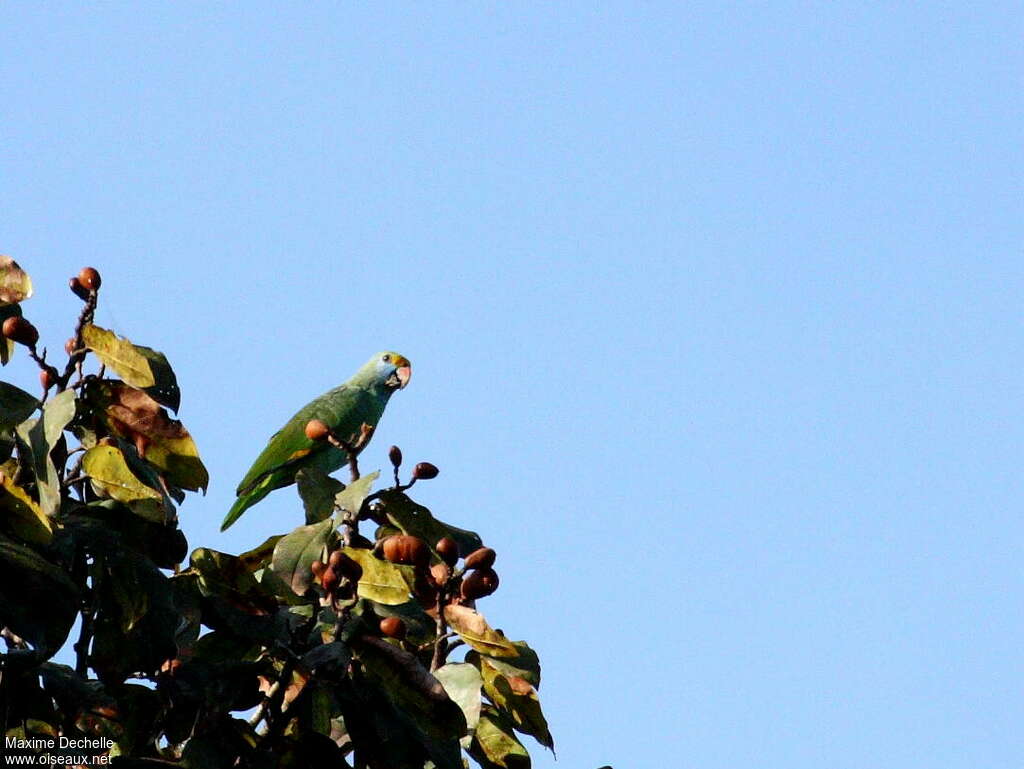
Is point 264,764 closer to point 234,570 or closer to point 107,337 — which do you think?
point 234,570

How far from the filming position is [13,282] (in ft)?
7.97

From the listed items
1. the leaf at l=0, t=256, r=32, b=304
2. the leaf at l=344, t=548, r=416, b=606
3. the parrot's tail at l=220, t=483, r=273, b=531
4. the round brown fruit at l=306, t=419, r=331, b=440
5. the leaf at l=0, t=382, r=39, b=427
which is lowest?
the leaf at l=344, t=548, r=416, b=606

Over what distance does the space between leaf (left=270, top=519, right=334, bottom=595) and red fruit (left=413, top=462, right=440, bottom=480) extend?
28 cm

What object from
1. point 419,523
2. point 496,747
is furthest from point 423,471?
point 496,747

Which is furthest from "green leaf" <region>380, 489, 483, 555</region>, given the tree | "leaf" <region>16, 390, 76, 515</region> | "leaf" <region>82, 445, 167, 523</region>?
"leaf" <region>16, 390, 76, 515</region>

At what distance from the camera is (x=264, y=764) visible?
212 centimetres

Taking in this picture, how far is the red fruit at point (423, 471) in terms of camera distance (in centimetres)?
258

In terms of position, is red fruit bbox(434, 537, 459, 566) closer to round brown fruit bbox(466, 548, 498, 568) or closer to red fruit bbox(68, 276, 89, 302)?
round brown fruit bbox(466, 548, 498, 568)

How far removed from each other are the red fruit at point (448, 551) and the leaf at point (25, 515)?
2.20 feet

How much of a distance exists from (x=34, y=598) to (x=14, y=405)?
38 centimetres

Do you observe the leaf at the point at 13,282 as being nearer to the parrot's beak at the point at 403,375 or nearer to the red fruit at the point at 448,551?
the red fruit at the point at 448,551

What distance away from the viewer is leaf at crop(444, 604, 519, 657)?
89.4 inches

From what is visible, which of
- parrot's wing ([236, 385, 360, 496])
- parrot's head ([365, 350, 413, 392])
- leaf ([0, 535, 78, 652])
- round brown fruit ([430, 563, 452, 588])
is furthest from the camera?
parrot's head ([365, 350, 413, 392])

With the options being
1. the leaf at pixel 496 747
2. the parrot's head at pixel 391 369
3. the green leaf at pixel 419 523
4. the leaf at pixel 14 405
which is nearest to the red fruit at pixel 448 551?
Result: the green leaf at pixel 419 523
